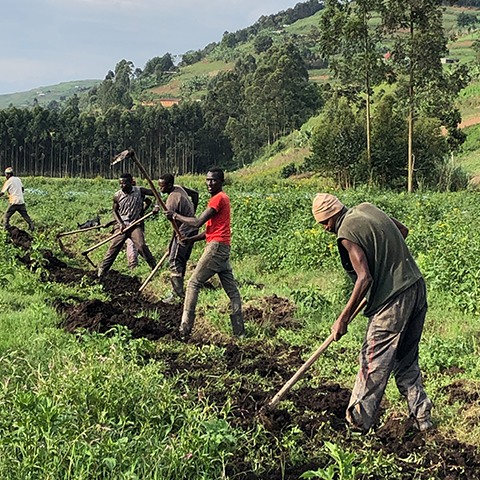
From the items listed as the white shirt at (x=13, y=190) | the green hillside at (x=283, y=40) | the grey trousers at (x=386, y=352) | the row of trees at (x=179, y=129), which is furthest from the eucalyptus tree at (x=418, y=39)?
the green hillside at (x=283, y=40)

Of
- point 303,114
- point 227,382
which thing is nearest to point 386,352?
point 227,382

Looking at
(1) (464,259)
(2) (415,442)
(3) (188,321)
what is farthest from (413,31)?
(2) (415,442)

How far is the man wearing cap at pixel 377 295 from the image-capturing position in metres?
4.15

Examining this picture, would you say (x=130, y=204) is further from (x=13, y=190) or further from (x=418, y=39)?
(x=418, y=39)

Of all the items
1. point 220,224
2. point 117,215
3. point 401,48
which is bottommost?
A: point 117,215

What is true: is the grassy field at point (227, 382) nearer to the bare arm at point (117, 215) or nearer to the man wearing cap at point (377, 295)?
the man wearing cap at point (377, 295)

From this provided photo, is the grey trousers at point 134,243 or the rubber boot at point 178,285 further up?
the grey trousers at point 134,243

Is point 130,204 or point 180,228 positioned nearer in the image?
point 180,228

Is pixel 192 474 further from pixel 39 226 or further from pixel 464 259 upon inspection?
pixel 39 226

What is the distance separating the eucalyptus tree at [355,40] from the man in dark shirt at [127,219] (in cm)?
1610

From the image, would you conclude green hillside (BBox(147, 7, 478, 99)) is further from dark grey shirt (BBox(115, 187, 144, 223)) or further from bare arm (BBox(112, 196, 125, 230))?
bare arm (BBox(112, 196, 125, 230))

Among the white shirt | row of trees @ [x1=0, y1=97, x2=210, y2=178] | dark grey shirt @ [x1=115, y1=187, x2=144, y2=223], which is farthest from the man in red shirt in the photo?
row of trees @ [x1=0, y1=97, x2=210, y2=178]

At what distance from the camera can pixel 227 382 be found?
5.06 meters

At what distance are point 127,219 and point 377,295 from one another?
621 cm
